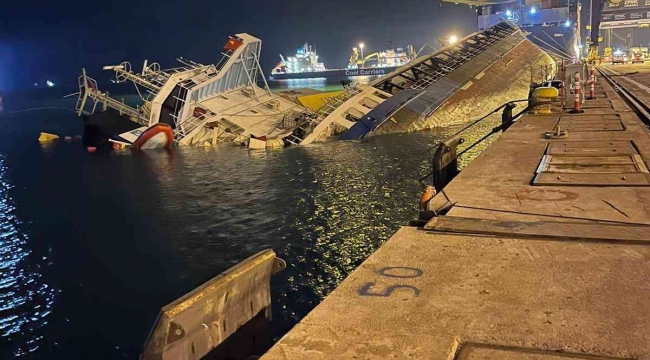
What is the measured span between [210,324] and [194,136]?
3219 cm

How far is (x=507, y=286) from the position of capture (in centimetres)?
464

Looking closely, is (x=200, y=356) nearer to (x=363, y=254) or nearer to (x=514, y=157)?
(x=363, y=254)

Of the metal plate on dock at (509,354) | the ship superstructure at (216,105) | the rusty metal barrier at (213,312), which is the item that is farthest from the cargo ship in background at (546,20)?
the metal plate on dock at (509,354)

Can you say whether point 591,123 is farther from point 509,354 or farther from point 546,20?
point 546,20

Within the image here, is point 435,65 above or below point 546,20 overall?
below

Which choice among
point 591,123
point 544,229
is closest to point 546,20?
point 591,123

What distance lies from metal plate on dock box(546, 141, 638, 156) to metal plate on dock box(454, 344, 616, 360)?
8606 millimetres

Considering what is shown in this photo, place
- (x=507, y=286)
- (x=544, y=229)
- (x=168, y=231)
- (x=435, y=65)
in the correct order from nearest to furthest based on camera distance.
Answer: (x=507, y=286) < (x=544, y=229) < (x=168, y=231) < (x=435, y=65)

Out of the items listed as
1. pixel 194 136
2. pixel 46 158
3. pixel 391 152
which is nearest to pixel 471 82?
pixel 391 152

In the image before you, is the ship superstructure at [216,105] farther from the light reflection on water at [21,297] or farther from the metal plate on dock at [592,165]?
the metal plate on dock at [592,165]

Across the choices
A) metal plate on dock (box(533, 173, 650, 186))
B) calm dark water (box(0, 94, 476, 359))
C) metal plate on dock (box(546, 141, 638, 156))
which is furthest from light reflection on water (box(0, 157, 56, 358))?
metal plate on dock (box(546, 141, 638, 156))

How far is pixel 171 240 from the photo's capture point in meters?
14.3

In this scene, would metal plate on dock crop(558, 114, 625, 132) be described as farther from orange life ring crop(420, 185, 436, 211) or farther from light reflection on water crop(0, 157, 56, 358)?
light reflection on water crop(0, 157, 56, 358)

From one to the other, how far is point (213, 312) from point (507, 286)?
108 inches
